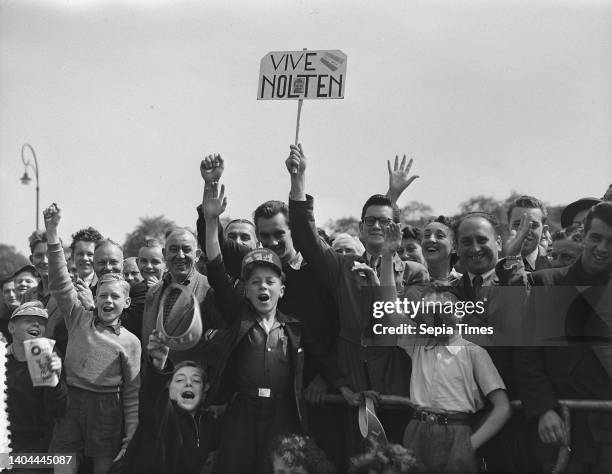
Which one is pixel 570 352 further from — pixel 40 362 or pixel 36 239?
pixel 36 239

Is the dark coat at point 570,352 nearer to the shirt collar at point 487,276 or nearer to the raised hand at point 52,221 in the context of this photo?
the shirt collar at point 487,276

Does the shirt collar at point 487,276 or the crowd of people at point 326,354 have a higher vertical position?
the shirt collar at point 487,276

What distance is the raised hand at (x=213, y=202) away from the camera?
5359 millimetres

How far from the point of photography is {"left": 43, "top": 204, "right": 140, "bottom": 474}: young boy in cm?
549

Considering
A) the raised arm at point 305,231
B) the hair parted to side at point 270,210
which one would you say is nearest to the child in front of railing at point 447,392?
the raised arm at point 305,231

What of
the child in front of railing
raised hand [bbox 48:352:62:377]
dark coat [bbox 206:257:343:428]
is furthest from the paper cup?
the child in front of railing

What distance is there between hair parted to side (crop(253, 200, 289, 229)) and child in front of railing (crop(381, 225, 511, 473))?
4.43 feet

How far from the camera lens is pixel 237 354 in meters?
5.00

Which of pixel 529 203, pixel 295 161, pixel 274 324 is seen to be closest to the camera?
pixel 274 324

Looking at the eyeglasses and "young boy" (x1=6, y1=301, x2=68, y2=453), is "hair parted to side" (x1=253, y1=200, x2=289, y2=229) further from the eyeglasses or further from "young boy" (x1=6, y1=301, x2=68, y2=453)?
"young boy" (x1=6, y1=301, x2=68, y2=453)

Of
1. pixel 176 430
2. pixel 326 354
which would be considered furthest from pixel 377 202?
pixel 176 430

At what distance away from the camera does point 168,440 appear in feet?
16.2

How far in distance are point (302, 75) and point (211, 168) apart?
1.09 meters

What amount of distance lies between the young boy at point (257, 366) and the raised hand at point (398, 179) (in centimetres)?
143
